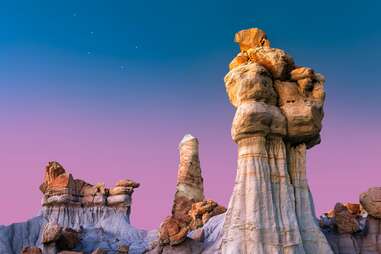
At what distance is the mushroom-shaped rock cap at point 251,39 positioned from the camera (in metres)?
17.1

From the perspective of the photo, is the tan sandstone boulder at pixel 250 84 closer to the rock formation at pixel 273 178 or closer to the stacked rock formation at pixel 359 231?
the rock formation at pixel 273 178

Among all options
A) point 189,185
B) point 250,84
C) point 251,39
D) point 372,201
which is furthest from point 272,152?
point 189,185

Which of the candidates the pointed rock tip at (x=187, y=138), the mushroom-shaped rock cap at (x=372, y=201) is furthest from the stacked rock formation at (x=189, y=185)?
the mushroom-shaped rock cap at (x=372, y=201)

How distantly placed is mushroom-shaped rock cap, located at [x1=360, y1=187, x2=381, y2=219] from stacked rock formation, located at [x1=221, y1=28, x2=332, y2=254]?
3.75m

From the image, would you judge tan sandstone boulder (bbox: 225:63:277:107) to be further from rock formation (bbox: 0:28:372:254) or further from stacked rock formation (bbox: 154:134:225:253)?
stacked rock formation (bbox: 154:134:225:253)

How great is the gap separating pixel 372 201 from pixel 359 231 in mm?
1195

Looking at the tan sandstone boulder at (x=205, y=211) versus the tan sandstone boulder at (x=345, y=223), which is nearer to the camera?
the tan sandstone boulder at (x=345, y=223)

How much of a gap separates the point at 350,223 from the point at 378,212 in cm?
105

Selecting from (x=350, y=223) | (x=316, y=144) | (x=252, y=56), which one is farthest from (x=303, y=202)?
(x=252, y=56)

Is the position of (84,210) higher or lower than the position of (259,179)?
higher


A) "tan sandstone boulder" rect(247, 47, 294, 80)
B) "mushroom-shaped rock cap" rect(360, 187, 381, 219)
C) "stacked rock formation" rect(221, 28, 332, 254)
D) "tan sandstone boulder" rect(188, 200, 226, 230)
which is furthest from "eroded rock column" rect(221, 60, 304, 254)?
"tan sandstone boulder" rect(188, 200, 226, 230)

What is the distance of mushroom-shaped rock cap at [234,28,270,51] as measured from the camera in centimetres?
1706

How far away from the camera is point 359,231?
59.2 ft

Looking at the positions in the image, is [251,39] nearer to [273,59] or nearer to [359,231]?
[273,59]
